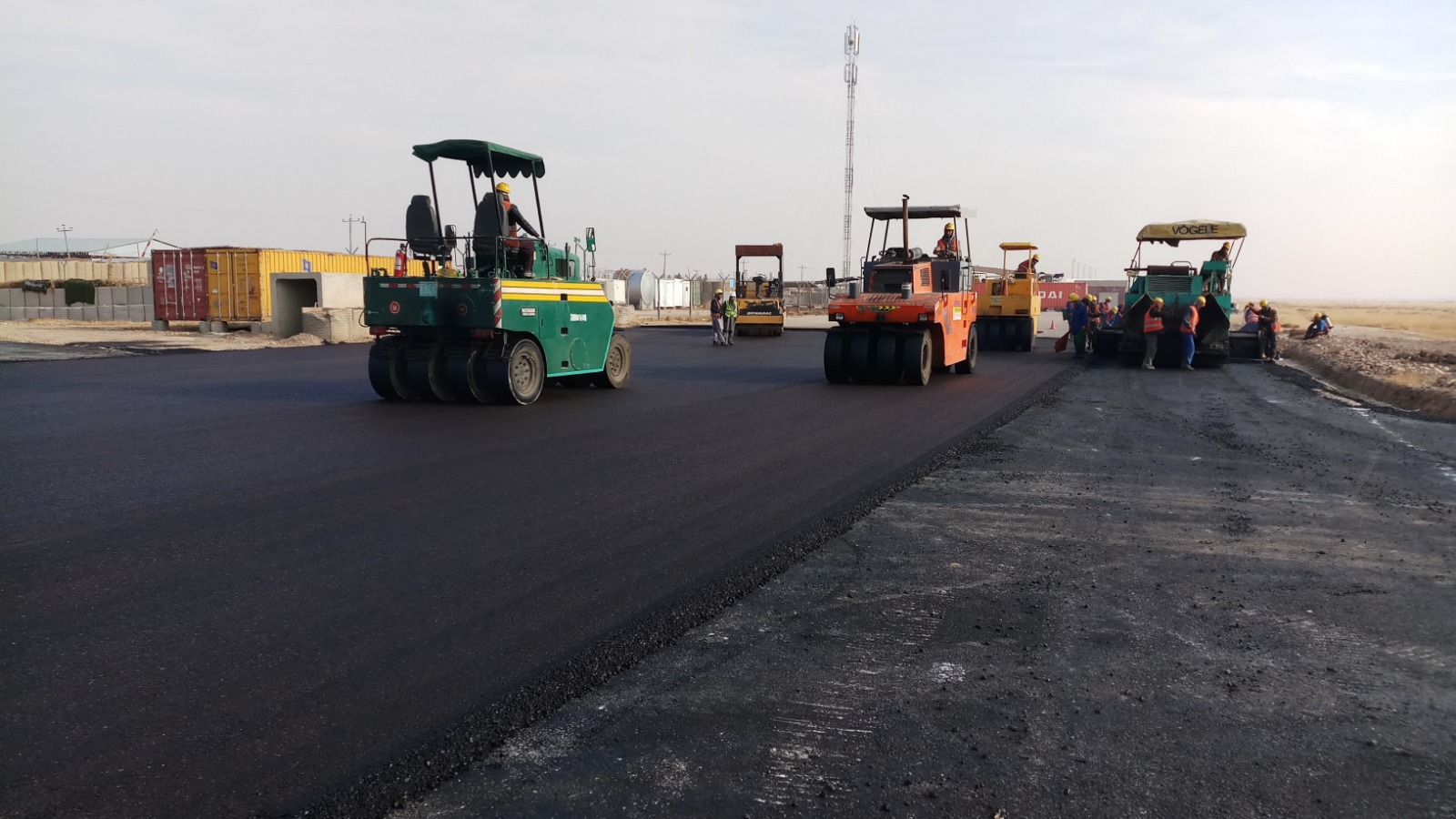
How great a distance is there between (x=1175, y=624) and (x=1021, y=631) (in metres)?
0.76

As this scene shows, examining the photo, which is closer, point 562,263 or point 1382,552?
point 1382,552

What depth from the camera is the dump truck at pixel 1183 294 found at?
2028cm

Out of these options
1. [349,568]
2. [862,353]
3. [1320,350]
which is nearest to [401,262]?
[862,353]

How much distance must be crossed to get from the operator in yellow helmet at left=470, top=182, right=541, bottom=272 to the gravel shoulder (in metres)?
6.90

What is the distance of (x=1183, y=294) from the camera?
20188 mm

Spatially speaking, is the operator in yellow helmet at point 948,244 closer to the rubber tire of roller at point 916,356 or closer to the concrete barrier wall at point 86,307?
the rubber tire of roller at point 916,356

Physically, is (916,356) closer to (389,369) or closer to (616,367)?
(616,367)

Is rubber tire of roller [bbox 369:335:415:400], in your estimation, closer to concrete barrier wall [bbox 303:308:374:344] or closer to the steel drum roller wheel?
the steel drum roller wheel

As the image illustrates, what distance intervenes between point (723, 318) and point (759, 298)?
5.50 meters

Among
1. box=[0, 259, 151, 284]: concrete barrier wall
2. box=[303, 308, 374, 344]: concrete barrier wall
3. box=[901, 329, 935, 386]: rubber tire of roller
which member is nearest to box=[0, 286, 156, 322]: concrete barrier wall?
box=[0, 259, 151, 284]: concrete barrier wall

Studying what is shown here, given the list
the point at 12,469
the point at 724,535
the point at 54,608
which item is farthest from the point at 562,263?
the point at 54,608

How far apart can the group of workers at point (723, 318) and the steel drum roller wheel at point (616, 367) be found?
12505 mm

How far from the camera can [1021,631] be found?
448cm

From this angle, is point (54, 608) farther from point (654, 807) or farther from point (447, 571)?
point (654, 807)
